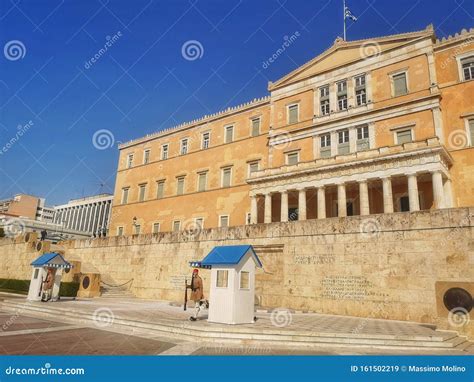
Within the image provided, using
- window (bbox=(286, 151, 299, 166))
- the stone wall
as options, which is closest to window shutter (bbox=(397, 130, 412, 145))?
window (bbox=(286, 151, 299, 166))

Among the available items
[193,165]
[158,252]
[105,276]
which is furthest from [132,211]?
[158,252]

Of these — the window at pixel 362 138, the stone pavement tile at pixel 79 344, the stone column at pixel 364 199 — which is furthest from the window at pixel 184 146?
the stone pavement tile at pixel 79 344

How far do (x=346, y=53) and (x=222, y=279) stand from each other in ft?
87.5

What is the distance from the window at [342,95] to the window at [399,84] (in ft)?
13.2

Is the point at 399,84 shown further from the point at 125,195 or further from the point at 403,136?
the point at 125,195

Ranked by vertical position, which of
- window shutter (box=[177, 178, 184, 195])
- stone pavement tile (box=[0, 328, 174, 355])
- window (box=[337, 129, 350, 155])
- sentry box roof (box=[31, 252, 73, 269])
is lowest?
stone pavement tile (box=[0, 328, 174, 355])

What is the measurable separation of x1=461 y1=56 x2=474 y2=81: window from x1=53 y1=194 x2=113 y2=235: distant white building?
106m

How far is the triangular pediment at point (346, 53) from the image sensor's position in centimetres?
2677

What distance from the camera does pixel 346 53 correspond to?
30047 mm

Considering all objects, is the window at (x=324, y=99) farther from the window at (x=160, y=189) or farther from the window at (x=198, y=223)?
the window at (x=160, y=189)

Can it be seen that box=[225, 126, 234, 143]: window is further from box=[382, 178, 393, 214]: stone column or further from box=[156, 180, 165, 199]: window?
box=[382, 178, 393, 214]: stone column

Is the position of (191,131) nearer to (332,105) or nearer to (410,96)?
(332,105)

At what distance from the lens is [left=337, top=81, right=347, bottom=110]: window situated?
29391 mm

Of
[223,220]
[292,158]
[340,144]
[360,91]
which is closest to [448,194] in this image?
[340,144]
